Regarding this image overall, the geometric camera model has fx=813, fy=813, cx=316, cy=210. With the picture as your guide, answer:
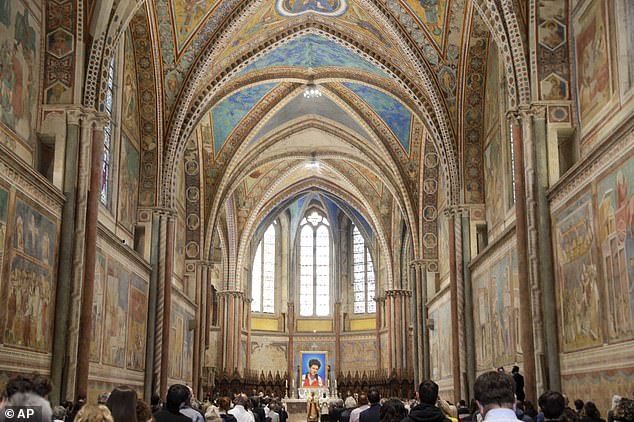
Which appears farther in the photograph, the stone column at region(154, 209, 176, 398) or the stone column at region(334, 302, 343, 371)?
the stone column at region(334, 302, 343, 371)

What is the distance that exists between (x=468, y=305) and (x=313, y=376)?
66.0 ft

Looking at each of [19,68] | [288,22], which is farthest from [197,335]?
[19,68]

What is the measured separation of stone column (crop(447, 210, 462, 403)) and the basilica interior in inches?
3.3

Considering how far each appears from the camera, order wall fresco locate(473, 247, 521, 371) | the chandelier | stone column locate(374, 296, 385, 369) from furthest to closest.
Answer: stone column locate(374, 296, 385, 369)
the chandelier
wall fresco locate(473, 247, 521, 371)

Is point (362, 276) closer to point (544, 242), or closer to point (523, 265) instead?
point (523, 265)

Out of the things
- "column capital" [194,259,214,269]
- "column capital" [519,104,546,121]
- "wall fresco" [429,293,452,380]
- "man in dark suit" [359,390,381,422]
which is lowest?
"man in dark suit" [359,390,381,422]

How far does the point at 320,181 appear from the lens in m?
37.8

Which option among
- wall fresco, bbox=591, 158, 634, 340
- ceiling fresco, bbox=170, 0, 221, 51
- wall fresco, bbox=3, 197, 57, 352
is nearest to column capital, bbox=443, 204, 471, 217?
ceiling fresco, bbox=170, 0, 221, 51

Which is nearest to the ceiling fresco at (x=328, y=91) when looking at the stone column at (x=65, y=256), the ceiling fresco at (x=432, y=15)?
the ceiling fresco at (x=432, y=15)

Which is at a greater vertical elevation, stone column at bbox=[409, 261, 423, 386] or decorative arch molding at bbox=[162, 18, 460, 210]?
decorative arch molding at bbox=[162, 18, 460, 210]

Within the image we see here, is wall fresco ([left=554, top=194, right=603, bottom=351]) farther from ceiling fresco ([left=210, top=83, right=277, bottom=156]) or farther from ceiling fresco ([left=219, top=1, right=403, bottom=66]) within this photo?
ceiling fresco ([left=210, top=83, right=277, bottom=156])

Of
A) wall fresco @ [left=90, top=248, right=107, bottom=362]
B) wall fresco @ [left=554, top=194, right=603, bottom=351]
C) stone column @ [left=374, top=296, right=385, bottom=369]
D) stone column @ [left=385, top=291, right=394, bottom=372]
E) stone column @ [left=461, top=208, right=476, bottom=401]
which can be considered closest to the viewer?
wall fresco @ [left=554, top=194, right=603, bottom=351]

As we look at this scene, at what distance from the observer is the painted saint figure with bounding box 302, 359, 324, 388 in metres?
40.7

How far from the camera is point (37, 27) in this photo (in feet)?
49.4
